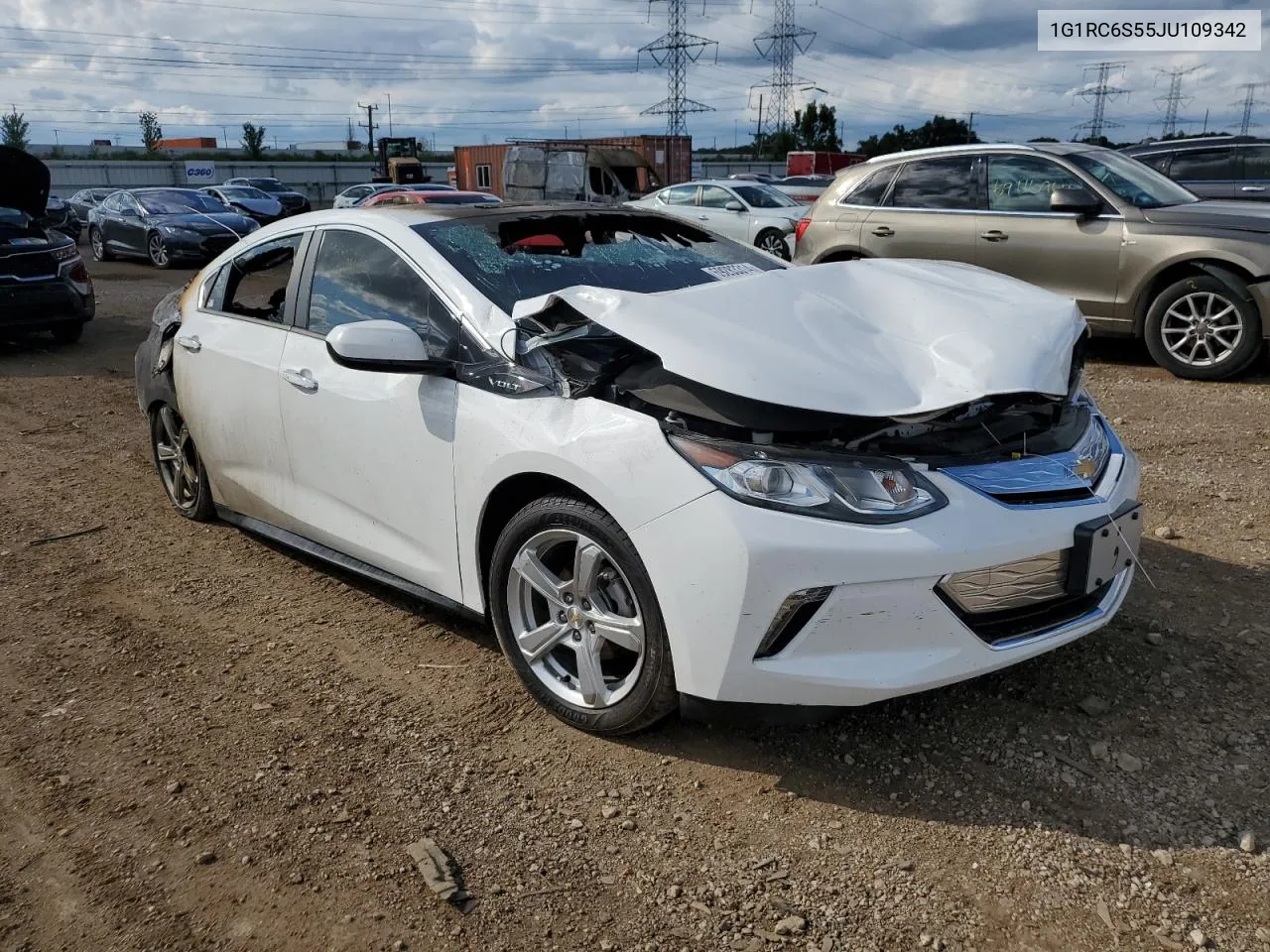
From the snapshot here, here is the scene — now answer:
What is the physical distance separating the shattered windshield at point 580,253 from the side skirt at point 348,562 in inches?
39.9

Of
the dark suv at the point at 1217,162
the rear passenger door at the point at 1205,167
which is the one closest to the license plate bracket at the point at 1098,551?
the dark suv at the point at 1217,162

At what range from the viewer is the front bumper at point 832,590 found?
2461 mm

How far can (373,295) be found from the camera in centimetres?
359

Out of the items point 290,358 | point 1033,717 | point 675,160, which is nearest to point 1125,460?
point 1033,717

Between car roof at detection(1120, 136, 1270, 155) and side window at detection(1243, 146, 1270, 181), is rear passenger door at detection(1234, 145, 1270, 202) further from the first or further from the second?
car roof at detection(1120, 136, 1270, 155)

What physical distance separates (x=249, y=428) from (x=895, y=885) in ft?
10.0

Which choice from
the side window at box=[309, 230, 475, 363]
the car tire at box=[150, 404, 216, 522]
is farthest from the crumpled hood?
the car tire at box=[150, 404, 216, 522]

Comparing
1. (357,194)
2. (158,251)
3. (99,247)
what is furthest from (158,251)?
(357,194)

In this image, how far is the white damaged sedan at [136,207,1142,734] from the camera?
2.52 m

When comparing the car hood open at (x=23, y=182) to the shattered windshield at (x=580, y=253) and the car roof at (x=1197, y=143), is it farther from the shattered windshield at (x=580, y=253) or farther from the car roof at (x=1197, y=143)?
the car roof at (x=1197, y=143)

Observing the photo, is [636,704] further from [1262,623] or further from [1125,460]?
[1262,623]

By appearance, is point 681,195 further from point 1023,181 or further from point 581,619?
point 581,619

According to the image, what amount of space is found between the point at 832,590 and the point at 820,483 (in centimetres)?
27

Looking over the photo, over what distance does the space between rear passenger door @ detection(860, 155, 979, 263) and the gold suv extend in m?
0.01
